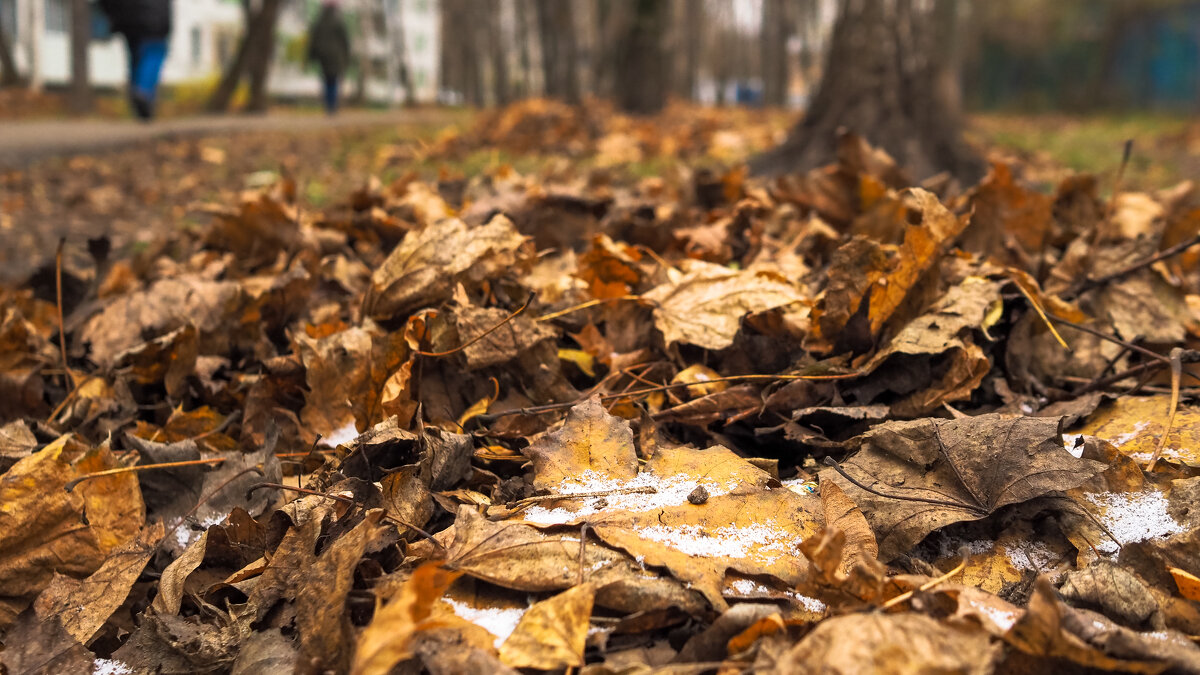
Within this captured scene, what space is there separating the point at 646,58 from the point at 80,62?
12533 mm

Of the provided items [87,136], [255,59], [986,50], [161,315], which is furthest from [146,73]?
[986,50]

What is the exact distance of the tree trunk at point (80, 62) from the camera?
16.6 m

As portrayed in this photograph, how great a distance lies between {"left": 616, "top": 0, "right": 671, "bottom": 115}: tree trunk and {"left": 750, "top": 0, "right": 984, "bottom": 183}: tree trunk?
6578 mm

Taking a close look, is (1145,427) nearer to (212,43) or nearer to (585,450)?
(585,450)

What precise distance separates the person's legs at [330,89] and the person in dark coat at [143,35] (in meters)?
9.85

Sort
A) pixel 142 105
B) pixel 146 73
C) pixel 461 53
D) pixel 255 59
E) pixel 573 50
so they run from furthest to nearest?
pixel 461 53 < pixel 255 59 < pixel 573 50 < pixel 142 105 < pixel 146 73

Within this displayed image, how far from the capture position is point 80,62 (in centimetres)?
1695

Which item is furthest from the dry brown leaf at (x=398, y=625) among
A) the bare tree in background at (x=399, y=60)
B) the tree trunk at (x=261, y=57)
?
the bare tree in background at (x=399, y=60)

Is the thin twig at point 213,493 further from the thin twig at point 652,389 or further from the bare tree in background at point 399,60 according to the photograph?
the bare tree in background at point 399,60

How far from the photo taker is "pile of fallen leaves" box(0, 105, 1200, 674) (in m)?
0.95

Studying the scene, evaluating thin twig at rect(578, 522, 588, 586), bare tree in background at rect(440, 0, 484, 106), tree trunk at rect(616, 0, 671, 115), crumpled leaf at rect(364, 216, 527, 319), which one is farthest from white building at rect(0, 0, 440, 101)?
thin twig at rect(578, 522, 588, 586)

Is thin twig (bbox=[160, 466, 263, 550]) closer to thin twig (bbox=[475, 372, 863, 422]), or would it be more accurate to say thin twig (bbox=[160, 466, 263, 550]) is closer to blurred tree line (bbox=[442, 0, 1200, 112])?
thin twig (bbox=[475, 372, 863, 422])

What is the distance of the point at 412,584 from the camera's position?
0.82 metres

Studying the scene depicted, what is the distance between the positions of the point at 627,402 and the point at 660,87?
10.3 metres
